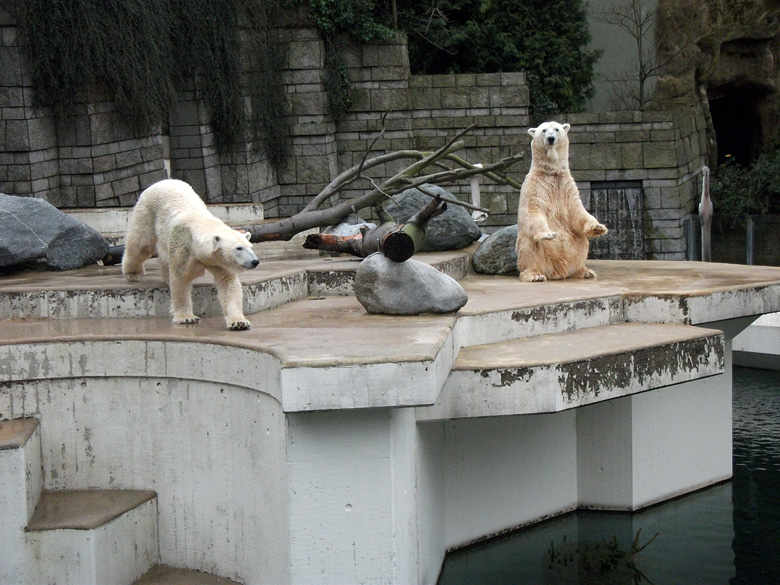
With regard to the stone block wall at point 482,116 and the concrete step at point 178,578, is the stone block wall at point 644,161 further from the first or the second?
the concrete step at point 178,578

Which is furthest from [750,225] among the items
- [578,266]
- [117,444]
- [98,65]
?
[117,444]

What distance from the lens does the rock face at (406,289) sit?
16.7 feet

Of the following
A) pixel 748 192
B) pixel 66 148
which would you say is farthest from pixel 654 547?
pixel 748 192

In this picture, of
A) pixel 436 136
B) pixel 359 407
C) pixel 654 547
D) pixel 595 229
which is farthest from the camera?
pixel 436 136

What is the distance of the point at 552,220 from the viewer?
690cm

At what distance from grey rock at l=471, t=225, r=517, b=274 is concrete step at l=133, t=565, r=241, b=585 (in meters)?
3.44

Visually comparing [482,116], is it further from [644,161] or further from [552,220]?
[552,220]

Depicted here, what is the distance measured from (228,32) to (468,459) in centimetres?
871

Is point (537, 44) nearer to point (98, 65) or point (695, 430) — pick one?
point (98, 65)

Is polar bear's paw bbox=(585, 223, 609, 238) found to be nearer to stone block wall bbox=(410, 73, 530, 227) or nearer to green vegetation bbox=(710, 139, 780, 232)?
stone block wall bbox=(410, 73, 530, 227)

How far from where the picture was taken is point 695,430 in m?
6.19

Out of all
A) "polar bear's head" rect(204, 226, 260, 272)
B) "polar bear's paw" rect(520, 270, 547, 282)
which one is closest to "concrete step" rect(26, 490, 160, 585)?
"polar bear's head" rect(204, 226, 260, 272)

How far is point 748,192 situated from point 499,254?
9228 millimetres

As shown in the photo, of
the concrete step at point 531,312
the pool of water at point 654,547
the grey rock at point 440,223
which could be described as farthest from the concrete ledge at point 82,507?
the grey rock at point 440,223
